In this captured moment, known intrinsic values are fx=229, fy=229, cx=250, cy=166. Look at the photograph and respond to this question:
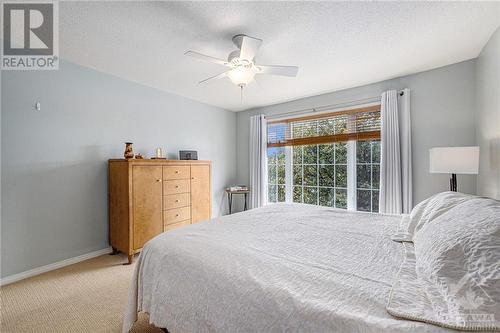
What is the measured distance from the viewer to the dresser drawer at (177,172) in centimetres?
324

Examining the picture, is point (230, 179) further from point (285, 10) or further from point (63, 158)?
point (285, 10)

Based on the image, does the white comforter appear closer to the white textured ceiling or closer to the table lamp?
the table lamp

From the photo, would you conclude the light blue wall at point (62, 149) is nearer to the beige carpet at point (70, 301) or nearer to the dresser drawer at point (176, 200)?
the beige carpet at point (70, 301)

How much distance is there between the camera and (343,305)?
840 mm

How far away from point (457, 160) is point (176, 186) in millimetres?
3336

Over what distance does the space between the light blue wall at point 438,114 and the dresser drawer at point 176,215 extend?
3.25 m

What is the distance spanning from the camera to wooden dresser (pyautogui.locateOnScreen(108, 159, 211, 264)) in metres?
2.85

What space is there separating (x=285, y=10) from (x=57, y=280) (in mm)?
3423

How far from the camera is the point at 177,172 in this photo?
339 cm

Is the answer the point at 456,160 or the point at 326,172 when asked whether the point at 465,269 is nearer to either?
the point at 456,160

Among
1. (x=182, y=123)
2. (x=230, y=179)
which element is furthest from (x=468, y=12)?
(x=230, y=179)

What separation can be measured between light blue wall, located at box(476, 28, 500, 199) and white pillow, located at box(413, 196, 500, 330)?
5.10 feet

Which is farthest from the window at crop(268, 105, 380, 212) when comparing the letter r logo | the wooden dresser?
the letter r logo

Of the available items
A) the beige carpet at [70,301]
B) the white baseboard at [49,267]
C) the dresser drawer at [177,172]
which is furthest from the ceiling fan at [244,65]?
the white baseboard at [49,267]
